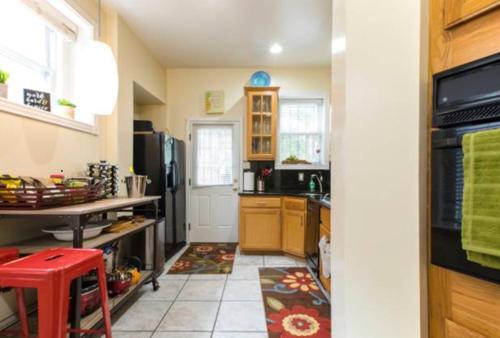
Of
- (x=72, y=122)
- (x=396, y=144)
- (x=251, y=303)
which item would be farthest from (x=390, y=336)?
(x=72, y=122)

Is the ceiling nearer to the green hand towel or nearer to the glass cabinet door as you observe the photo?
the glass cabinet door

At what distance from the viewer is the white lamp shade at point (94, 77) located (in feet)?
6.20

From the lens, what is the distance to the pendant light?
189cm

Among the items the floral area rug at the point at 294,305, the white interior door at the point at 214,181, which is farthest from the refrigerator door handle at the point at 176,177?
the floral area rug at the point at 294,305

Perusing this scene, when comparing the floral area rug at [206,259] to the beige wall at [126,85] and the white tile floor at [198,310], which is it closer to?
the white tile floor at [198,310]

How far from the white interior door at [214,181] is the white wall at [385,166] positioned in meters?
3.59

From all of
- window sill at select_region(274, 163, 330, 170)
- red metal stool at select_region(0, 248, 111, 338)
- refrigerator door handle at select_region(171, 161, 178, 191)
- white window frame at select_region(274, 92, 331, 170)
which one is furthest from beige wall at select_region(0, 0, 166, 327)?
window sill at select_region(274, 163, 330, 170)

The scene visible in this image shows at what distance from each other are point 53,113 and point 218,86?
2.65 metres

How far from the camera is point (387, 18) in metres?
0.83

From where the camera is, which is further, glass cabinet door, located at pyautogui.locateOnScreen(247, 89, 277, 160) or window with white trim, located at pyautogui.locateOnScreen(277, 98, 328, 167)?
window with white trim, located at pyautogui.locateOnScreen(277, 98, 328, 167)

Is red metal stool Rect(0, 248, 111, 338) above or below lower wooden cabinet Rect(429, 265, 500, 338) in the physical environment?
below

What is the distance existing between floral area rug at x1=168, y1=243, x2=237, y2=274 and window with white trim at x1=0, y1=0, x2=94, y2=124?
1.95 meters

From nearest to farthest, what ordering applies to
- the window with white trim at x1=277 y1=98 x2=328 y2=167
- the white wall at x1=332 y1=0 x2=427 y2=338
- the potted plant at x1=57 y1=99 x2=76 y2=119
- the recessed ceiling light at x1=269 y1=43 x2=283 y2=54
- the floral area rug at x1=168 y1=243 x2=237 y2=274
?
the white wall at x1=332 y1=0 x2=427 y2=338 → the potted plant at x1=57 y1=99 x2=76 y2=119 → the floral area rug at x1=168 y1=243 x2=237 y2=274 → the recessed ceiling light at x1=269 y1=43 x2=283 y2=54 → the window with white trim at x1=277 y1=98 x2=328 y2=167

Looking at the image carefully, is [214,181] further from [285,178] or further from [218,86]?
[218,86]
